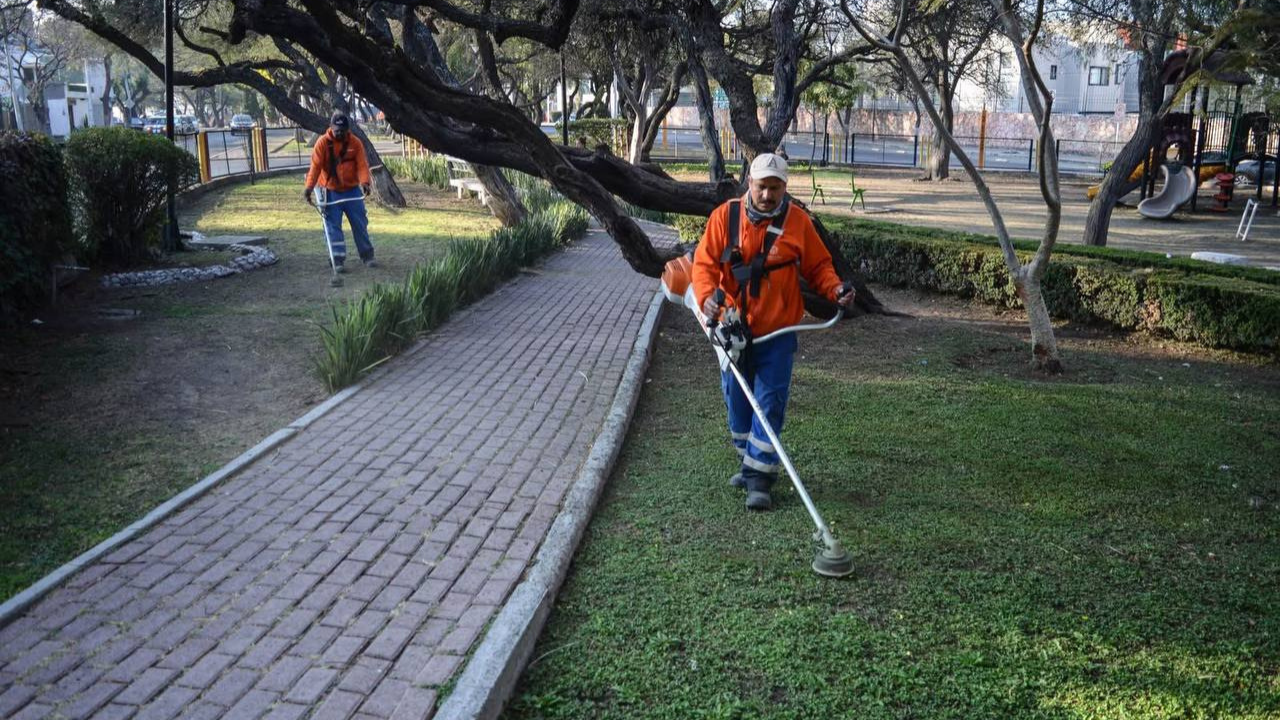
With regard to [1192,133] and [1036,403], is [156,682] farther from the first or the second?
[1192,133]

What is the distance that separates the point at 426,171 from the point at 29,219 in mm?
16065

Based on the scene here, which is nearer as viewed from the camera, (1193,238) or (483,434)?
(483,434)

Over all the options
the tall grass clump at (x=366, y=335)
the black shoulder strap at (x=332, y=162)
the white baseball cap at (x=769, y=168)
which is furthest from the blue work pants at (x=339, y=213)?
the white baseball cap at (x=769, y=168)

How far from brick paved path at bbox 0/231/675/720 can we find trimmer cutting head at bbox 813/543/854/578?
123cm

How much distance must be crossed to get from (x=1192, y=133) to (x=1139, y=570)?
1973 centimetres

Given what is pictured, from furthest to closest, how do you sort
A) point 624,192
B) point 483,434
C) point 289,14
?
point 624,192 < point 289,14 < point 483,434

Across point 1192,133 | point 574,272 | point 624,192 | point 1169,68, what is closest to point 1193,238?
point 1169,68

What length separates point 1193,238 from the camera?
17406 millimetres

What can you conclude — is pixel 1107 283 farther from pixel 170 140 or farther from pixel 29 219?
pixel 170 140

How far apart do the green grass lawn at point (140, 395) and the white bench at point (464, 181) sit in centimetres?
613

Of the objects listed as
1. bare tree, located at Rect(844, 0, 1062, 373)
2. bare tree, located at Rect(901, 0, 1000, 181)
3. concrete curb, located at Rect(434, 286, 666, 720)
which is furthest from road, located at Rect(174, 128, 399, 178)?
concrete curb, located at Rect(434, 286, 666, 720)

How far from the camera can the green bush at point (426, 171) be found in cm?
2359

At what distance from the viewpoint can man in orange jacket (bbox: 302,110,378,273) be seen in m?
11.5

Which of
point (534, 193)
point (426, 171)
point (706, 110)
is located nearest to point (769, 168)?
point (706, 110)
